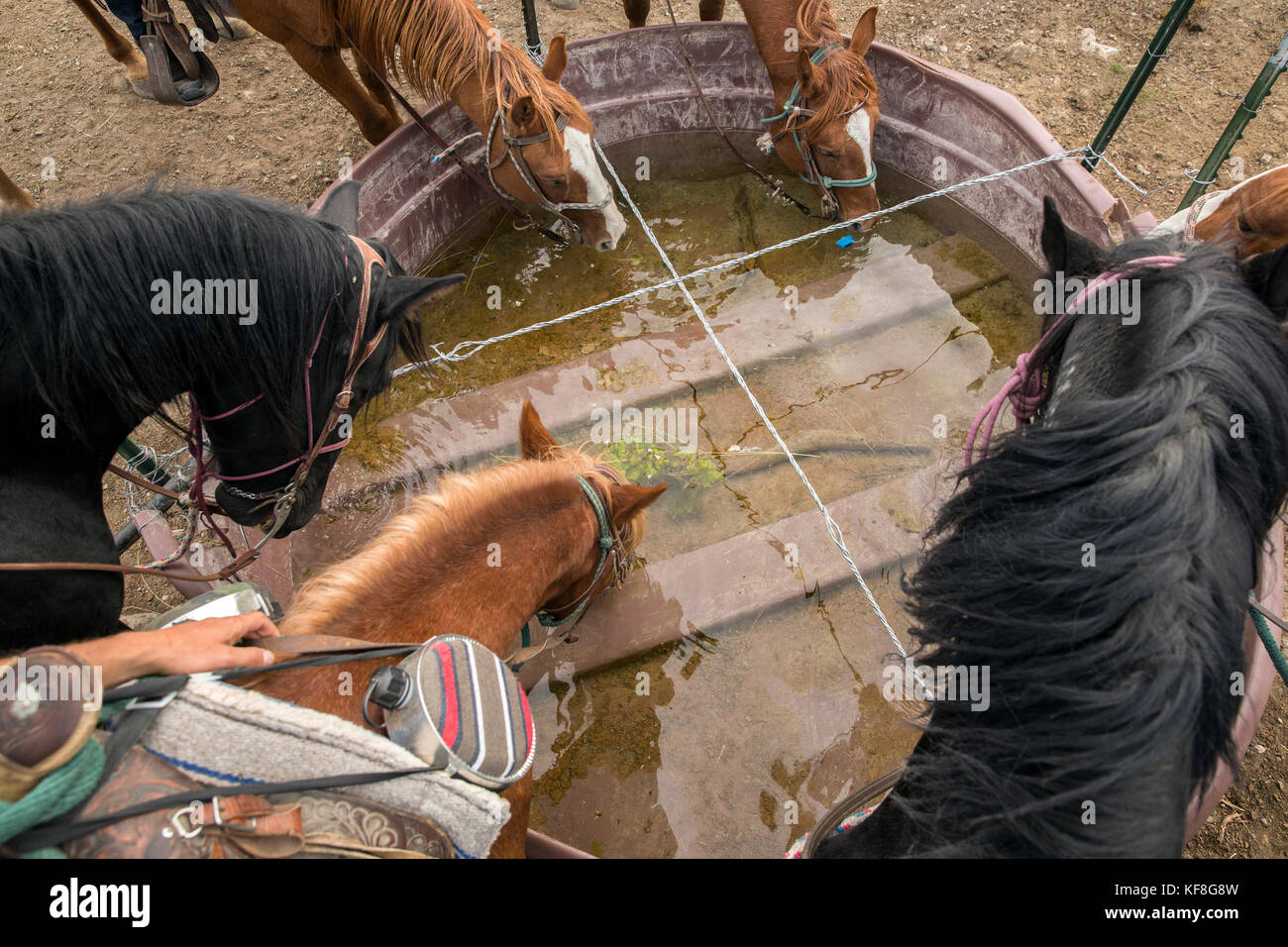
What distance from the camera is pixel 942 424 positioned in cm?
377

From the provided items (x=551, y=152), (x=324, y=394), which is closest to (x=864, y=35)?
(x=551, y=152)

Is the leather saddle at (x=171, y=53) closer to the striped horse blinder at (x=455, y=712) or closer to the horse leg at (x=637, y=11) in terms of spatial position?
the horse leg at (x=637, y=11)

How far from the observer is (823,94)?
405 centimetres

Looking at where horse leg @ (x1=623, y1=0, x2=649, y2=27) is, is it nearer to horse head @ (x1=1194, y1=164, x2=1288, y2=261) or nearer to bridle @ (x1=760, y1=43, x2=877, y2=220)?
bridle @ (x1=760, y1=43, x2=877, y2=220)

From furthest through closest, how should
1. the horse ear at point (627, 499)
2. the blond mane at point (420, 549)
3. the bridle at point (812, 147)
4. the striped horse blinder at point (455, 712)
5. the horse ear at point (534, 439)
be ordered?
the bridle at point (812, 147), the horse ear at point (534, 439), the horse ear at point (627, 499), the blond mane at point (420, 549), the striped horse blinder at point (455, 712)

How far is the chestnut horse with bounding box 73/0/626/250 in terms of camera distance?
3838mm

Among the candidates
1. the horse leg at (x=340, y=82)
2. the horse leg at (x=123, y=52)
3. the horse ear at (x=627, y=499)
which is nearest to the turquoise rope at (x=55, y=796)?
the horse ear at (x=627, y=499)

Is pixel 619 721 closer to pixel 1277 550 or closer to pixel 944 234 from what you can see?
pixel 1277 550

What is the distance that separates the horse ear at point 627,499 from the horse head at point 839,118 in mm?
2835

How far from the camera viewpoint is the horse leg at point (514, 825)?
202 cm

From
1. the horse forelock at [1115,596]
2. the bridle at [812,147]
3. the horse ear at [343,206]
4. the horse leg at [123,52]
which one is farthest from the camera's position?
the horse leg at [123,52]

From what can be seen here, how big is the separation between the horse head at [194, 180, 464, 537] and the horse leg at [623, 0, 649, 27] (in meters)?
3.96

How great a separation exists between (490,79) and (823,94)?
1.86 meters
